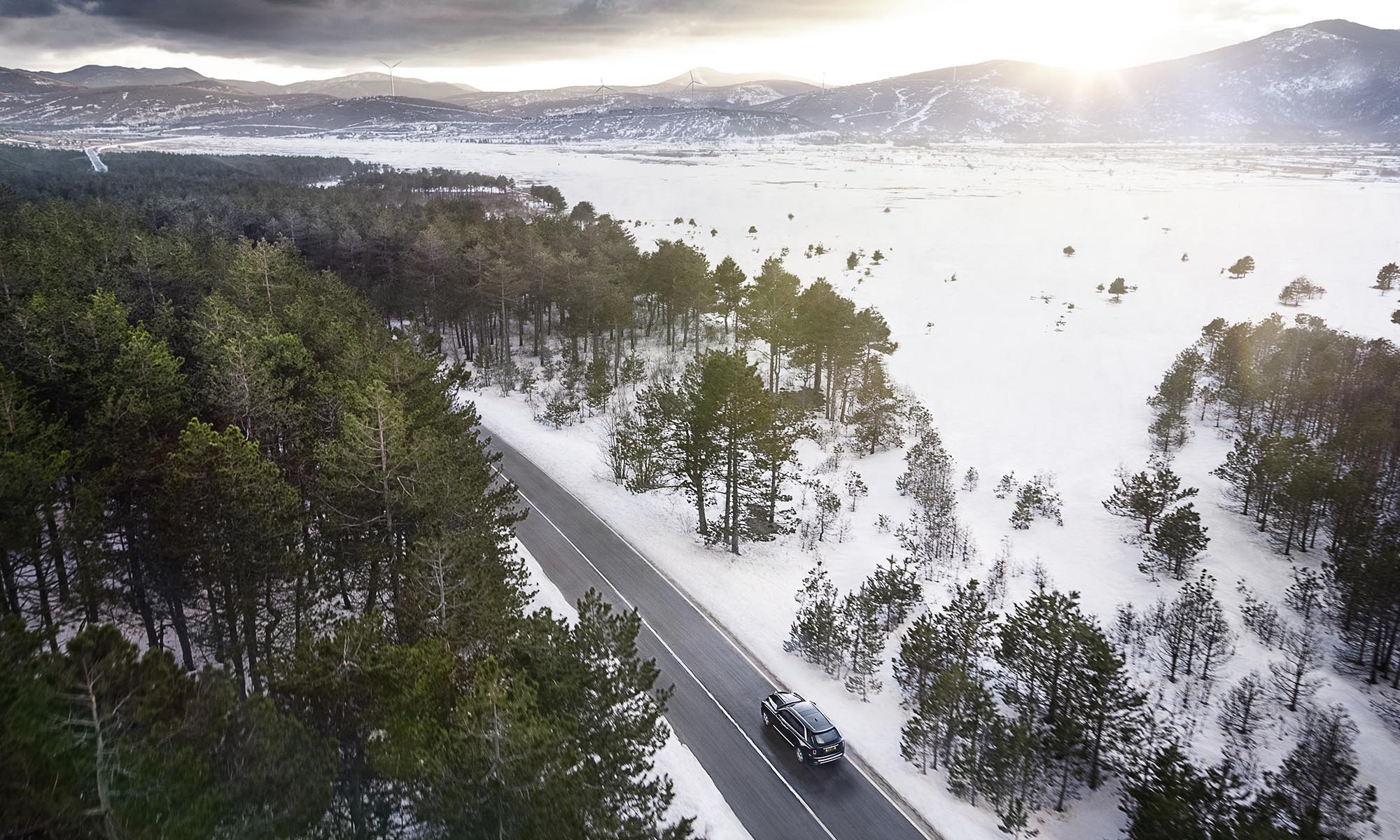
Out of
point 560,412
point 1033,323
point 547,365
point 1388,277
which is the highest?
point 1388,277

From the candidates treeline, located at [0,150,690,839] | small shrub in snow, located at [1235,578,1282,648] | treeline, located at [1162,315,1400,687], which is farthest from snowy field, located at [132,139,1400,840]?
treeline, located at [0,150,690,839]

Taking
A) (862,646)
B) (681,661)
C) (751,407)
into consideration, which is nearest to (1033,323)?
(751,407)

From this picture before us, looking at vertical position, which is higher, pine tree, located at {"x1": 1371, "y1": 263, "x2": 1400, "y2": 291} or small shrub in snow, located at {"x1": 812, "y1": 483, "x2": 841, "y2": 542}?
pine tree, located at {"x1": 1371, "y1": 263, "x2": 1400, "y2": 291}

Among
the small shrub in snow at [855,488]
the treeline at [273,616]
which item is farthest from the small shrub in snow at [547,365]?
the small shrub in snow at [855,488]

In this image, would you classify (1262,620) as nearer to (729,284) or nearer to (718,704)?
(718,704)

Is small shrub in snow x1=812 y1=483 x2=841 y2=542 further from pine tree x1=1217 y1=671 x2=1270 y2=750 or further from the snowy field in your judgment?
pine tree x1=1217 y1=671 x2=1270 y2=750

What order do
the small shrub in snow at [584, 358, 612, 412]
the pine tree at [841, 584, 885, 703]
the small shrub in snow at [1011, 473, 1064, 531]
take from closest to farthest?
the pine tree at [841, 584, 885, 703]
the small shrub in snow at [1011, 473, 1064, 531]
the small shrub in snow at [584, 358, 612, 412]
